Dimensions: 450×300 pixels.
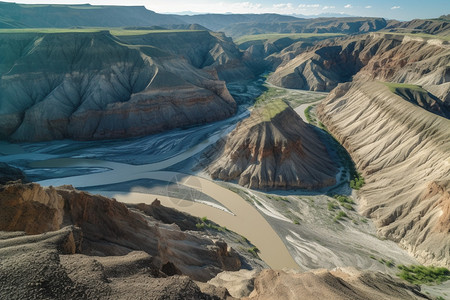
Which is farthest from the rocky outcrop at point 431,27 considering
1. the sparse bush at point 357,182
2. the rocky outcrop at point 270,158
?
the rocky outcrop at point 270,158

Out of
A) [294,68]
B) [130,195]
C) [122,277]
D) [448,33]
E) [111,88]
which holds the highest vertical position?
[448,33]

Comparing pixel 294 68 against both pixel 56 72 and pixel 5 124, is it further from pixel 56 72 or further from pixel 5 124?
pixel 5 124

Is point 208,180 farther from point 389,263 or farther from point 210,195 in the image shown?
point 389,263

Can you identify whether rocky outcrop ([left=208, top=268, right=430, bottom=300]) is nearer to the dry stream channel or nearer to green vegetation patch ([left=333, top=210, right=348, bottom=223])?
the dry stream channel

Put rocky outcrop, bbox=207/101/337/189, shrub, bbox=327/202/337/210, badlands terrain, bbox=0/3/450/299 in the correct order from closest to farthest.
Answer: badlands terrain, bbox=0/3/450/299
shrub, bbox=327/202/337/210
rocky outcrop, bbox=207/101/337/189

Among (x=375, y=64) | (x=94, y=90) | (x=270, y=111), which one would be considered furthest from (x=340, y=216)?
(x=375, y=64)

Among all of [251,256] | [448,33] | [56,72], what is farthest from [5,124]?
[448,33]

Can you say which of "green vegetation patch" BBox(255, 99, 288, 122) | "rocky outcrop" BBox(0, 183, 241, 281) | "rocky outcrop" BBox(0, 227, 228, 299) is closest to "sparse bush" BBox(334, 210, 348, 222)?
"rocky outcrop" BBox(0, 183, 241, 281)
